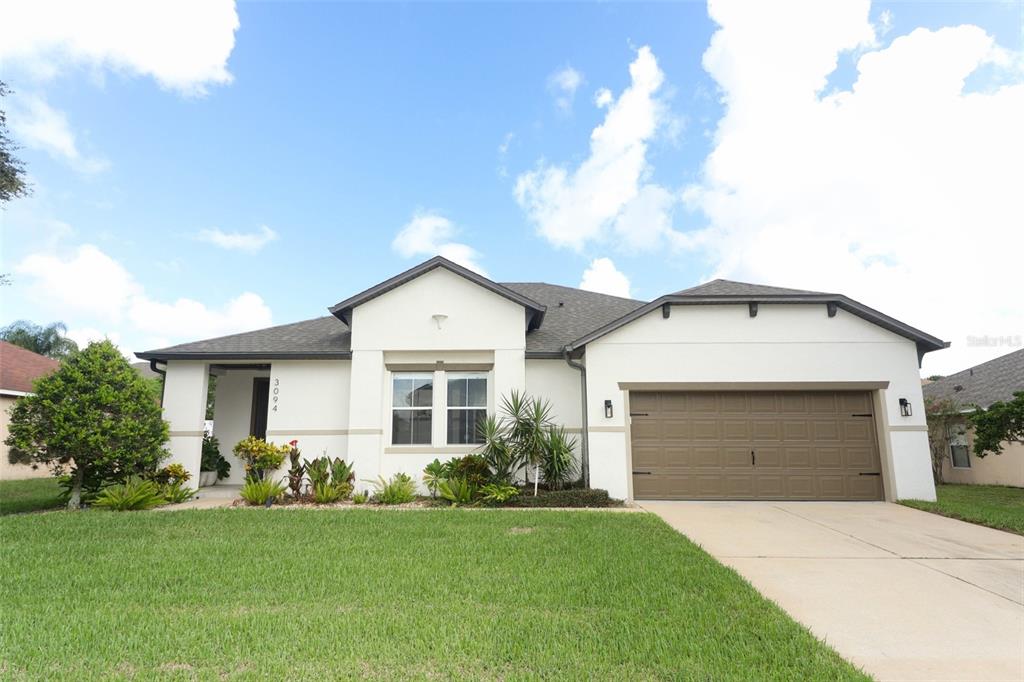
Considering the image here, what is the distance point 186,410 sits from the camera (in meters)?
11.4

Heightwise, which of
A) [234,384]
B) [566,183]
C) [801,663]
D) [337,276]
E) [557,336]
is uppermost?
[566,183]

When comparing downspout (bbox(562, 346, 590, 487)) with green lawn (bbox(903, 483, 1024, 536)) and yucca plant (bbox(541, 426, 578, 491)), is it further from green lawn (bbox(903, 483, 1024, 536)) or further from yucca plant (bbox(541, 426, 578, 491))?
green lawn (bbox(903, 483, 1024, 536))

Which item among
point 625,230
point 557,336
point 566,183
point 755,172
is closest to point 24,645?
point 557,336

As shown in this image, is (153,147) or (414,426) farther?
(153,147)

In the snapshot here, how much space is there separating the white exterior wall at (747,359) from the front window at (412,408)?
394 cm

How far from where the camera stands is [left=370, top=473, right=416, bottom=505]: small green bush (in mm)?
10078

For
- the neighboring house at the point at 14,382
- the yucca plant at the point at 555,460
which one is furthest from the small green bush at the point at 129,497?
the yucca plant at the point at 555,460

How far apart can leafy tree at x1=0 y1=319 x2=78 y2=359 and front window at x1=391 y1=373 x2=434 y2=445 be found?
34.9 meters

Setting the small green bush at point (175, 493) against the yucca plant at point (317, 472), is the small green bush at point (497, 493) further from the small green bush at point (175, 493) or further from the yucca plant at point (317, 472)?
the small green bush at point (175, 493)

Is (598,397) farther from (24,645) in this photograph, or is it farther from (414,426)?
(24,645)

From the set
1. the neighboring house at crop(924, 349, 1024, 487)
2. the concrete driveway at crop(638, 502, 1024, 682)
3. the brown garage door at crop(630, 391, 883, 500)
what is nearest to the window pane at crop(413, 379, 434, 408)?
the brown garage door at crop(630, 391, 883, 500)

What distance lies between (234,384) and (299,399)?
3147mm

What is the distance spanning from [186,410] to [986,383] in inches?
1023

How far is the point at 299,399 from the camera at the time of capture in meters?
11.6
